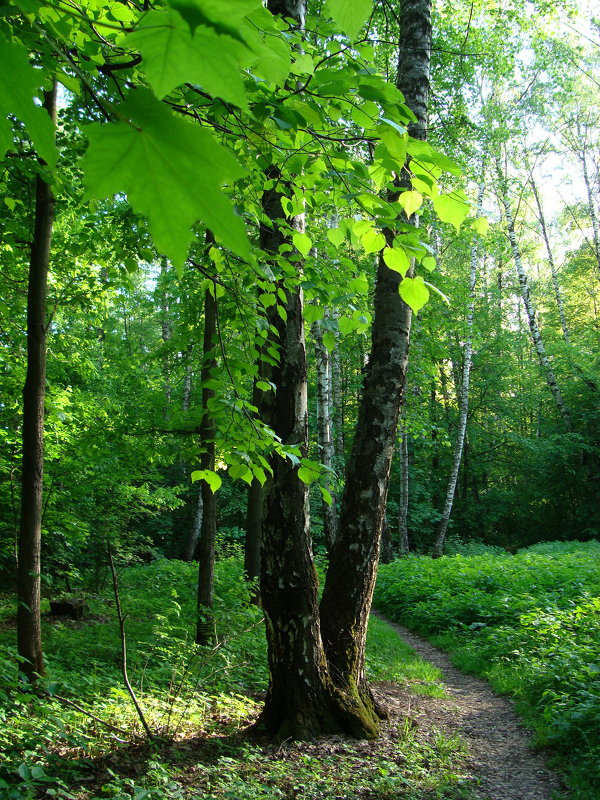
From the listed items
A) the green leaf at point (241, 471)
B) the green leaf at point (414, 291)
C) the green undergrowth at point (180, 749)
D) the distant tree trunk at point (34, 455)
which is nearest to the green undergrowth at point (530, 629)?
the green undergrowth at point (180, 749)

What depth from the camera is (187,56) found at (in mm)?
Result: 558

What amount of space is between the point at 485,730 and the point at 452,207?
469 cm

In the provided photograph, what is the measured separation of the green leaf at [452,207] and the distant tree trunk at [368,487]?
2722 mm

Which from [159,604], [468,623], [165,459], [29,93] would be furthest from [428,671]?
[29,93]

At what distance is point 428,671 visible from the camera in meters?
6.04

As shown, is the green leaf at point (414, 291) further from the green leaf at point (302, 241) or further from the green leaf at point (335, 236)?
the green leaf at point (302, 241)

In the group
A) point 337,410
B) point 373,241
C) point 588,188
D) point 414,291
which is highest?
point 588,188

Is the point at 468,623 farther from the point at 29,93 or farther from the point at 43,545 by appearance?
the point at 29,93

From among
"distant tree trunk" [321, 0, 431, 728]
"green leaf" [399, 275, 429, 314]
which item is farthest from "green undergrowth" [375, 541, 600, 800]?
"green leaf" [399, 275, 429, 314]

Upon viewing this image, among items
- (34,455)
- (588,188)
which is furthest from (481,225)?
(588,188)

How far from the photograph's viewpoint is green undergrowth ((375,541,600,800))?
13.2ft

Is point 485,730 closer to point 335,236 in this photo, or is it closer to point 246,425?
point 246,425

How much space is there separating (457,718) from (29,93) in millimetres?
5500

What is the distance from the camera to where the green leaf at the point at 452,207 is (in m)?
1.48
